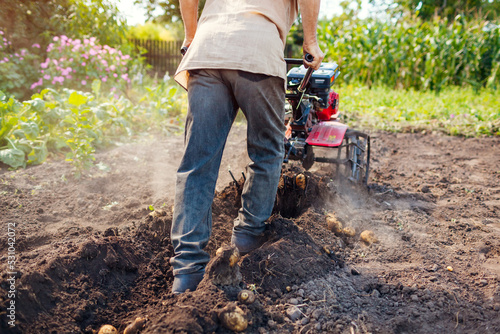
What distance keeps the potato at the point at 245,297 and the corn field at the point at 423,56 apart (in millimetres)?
9820

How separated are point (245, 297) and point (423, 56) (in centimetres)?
1075

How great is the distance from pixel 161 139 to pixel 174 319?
4.08 meters

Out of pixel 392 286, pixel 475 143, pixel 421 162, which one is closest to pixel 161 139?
pixel 421 162

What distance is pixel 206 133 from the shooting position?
2.07 m

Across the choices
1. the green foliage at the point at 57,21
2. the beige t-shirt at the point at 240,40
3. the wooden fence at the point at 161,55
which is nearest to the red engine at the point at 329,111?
the beige t-shirt at the point at 240,40

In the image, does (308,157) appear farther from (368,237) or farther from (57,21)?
(57,21)

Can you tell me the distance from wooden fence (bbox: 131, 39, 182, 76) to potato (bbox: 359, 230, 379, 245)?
1134 cm

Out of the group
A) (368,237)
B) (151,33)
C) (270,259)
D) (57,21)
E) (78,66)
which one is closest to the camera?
(270,259)

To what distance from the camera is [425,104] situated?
8.08m

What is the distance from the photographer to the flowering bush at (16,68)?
6203mm

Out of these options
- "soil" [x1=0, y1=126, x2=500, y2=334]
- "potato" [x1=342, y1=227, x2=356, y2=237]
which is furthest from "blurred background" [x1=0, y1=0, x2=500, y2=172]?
"potato" [x1=342, y1=227, x2=356, y2=237]

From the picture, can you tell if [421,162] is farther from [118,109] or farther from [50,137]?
[50,137]

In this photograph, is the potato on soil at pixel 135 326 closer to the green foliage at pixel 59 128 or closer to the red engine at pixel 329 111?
the green foliage at pixel 59 128

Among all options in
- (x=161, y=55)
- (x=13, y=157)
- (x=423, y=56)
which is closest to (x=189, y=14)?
(x=13, y=157)
